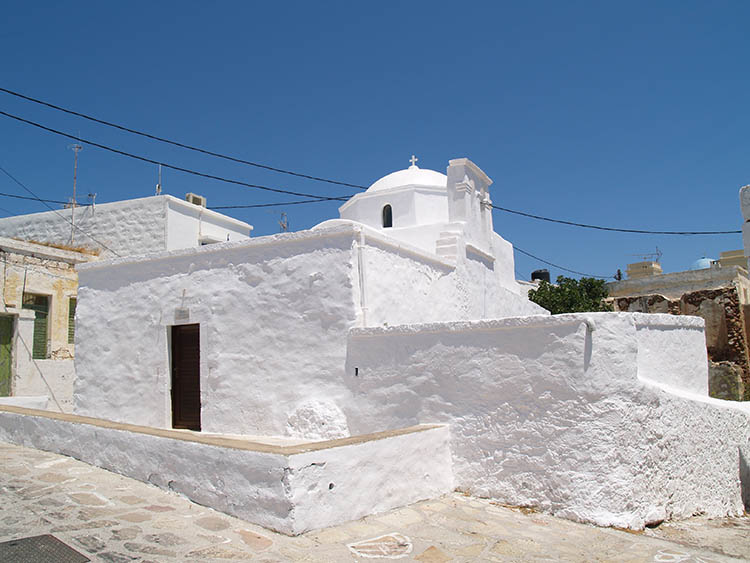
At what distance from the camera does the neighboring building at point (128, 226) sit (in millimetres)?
16922

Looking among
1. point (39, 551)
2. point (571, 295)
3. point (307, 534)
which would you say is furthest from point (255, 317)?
point (571, 295)

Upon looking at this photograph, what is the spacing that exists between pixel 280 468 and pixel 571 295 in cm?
2111

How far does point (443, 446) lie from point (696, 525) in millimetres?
2531

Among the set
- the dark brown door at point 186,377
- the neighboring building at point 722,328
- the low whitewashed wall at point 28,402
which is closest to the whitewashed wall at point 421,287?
the dark brown door at point 186,377

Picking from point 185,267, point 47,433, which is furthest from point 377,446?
point 185,267

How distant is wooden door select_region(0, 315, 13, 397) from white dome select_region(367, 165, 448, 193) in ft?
27.2

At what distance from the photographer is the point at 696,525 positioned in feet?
20.3

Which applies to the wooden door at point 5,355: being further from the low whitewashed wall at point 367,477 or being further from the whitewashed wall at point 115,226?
the low whitewashed wall at point 367,477

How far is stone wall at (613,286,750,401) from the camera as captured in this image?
11.7m

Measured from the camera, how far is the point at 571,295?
24.3m

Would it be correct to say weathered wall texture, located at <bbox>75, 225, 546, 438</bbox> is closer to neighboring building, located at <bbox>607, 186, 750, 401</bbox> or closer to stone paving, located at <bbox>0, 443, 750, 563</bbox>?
stone paving, located at <bbox>0, 443, 750, 563</bbox>

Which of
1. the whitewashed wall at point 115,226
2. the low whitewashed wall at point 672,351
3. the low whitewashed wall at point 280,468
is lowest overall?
the low whitewashed wall at point 280,468

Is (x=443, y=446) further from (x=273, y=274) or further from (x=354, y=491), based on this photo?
(x=273, y=274)

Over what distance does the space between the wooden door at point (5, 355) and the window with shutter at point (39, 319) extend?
2.39ft
